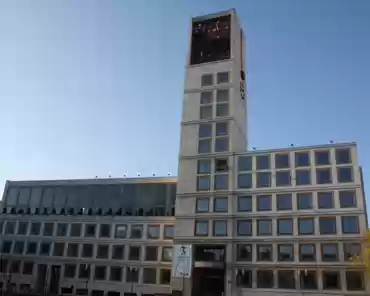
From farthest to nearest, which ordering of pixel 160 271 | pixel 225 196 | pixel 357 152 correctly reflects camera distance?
pixel 160 271
pixel 225 196
pixel 357 152

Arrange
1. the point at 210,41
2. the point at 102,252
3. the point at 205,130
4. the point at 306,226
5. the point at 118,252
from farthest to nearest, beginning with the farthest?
the point at 210,41 → the point at 102,252 → the point at 118,252 → the point at 205,130 → the point at 306,226

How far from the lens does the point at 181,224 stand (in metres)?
80.4

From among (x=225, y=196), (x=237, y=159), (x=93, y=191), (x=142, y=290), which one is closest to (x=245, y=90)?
(x=237, y=159)

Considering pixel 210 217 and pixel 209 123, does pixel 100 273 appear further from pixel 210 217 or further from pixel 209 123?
pixel 209 123

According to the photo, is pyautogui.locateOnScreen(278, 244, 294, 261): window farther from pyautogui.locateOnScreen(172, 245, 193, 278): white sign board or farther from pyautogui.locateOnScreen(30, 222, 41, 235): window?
pyautogui.locateOnScreen(30, 222, 41, 235): window

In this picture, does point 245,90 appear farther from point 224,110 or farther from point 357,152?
point 357,152

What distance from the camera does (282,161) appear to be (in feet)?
258

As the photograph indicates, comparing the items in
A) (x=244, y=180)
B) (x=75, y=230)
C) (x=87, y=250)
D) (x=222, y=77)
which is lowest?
(x=87, y=250)

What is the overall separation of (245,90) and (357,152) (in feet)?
101

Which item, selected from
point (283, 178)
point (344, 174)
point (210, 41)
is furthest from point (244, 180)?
point (210, 41)

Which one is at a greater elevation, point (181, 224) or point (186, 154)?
point (186, 154)

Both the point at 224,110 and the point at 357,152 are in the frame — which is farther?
the point at 224,110

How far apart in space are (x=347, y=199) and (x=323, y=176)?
5.61 m

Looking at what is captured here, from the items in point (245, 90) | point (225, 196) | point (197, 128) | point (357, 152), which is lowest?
point (225, 196)
